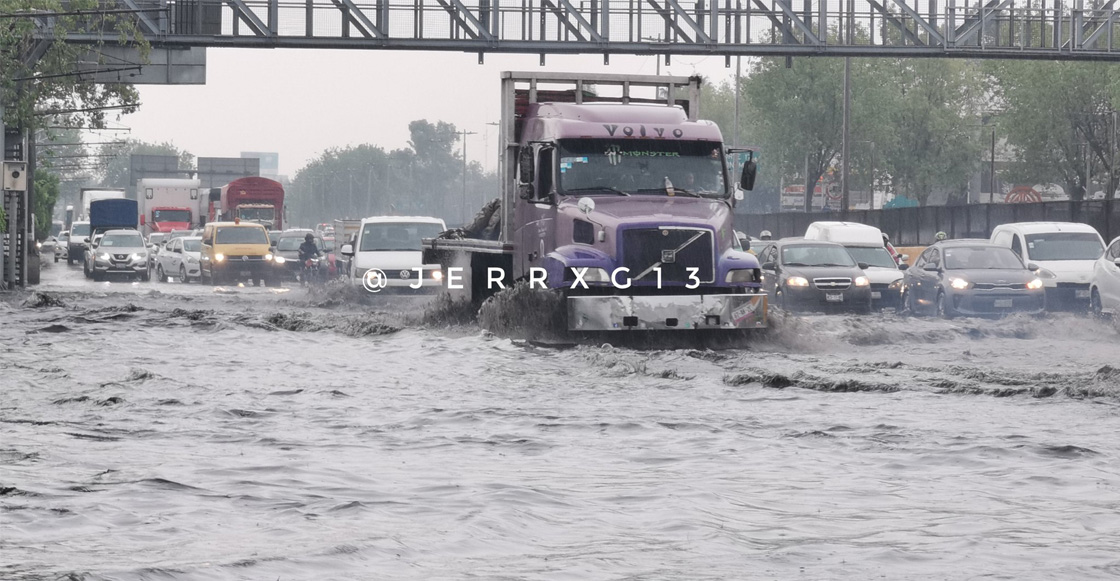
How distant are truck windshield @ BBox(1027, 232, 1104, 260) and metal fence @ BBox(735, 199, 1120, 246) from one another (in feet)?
47.3

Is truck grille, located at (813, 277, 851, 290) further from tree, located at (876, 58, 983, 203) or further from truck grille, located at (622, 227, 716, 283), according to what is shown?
tree, located at (876, 58, 983, 203)

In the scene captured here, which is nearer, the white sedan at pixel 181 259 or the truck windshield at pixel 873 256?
the truck windshield at pixel 873 256

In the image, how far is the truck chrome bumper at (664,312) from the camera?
19.4 meters

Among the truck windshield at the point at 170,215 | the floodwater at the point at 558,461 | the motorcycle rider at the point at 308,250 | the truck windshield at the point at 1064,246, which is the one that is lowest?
the floodwater at the point at 558,461

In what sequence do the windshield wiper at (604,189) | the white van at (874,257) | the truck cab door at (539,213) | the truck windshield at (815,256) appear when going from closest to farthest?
the windshield wiper at (604,189), the truck cab door at (539,213), the truck windshield at (815,256), the white van at (874,257)

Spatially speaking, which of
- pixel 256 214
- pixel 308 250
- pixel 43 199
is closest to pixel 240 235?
pixel 308 250

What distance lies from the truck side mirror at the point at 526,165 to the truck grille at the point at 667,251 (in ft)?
6.28

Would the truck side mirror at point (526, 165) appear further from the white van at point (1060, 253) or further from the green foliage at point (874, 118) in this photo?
the green foliage at point (874, 118)

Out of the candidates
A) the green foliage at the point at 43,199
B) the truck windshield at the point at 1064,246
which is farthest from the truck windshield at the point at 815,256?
the green foliage at the point at 43,199

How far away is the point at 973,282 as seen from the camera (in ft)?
92.1

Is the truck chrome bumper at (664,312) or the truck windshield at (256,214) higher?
the truck windshield at (256,214)

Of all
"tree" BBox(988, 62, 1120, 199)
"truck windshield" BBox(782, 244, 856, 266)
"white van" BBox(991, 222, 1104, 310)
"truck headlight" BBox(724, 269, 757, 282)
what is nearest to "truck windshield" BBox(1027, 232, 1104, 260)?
"white van" BBox(991, 222, 1104, 310)

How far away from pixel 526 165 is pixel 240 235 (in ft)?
86.3

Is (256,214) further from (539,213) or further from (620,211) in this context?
(620,211)
